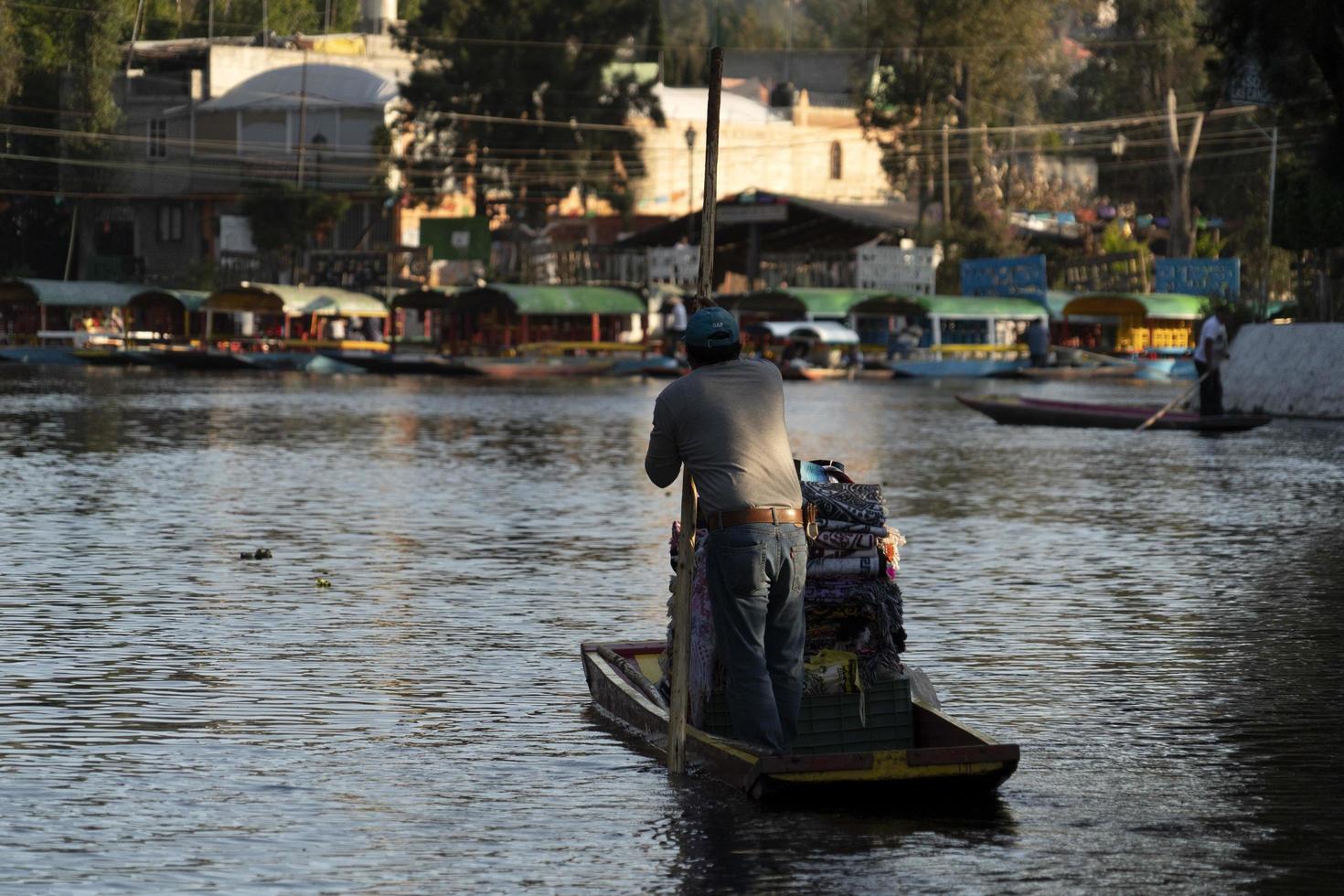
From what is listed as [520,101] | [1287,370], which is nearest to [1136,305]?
[520,101]

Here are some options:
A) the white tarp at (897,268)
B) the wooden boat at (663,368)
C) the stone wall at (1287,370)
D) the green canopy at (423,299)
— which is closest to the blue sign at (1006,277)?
the white tarp at (897,268)

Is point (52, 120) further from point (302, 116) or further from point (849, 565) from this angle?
point (849, 565)

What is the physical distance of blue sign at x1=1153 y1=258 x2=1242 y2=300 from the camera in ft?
257

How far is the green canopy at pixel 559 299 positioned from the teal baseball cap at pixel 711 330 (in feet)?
205

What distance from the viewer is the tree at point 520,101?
85.8 m

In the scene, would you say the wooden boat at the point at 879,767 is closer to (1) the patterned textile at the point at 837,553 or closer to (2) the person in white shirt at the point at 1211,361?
(1) the patterned textile at the point at 837,553

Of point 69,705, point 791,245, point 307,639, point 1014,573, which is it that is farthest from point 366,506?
point 791,245

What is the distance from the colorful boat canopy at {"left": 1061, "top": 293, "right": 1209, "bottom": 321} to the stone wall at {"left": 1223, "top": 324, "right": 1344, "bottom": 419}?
111ft

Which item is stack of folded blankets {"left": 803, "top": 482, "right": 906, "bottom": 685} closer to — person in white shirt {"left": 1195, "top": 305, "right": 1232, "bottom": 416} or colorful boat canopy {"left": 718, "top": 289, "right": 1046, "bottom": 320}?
person in white shirt {"left": 1195, "top": 305, "right": 1232, "bottom": 416}

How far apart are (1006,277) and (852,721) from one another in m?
70.2

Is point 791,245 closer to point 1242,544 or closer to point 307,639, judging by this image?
point 1242,544

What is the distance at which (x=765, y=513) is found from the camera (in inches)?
329

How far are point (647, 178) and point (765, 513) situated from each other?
278ft

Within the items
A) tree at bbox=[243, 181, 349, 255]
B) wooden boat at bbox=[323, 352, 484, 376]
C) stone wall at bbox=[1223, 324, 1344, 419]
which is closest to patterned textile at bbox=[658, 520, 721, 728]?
stone wall at bbox=[1223, 324, 1344, 419]
